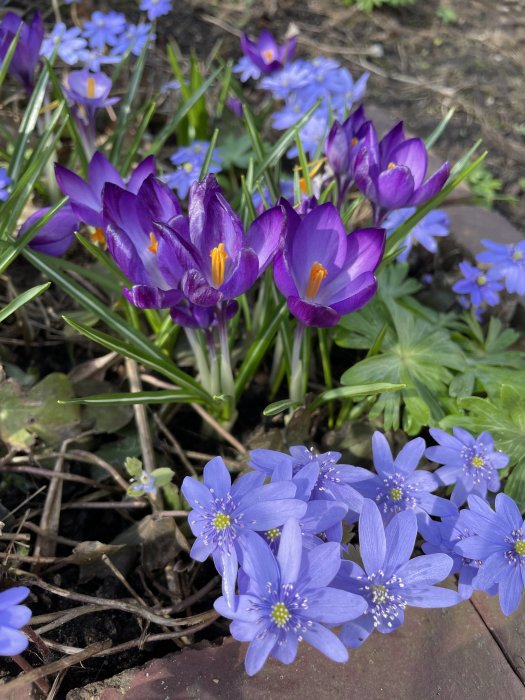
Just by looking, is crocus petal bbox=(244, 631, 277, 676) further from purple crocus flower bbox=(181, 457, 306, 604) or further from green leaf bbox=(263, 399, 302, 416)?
green leaf bbox=(263, 399, 302, 416)

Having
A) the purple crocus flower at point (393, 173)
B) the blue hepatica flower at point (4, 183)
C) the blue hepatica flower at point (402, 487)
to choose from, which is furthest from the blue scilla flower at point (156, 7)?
the blue hepatica flower at point (402, 487)

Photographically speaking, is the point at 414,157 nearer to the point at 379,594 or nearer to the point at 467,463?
the point at 467,463

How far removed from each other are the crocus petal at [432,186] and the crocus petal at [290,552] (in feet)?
2.23

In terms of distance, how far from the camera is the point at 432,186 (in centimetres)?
121

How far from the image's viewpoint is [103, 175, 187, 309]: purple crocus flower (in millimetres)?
1028

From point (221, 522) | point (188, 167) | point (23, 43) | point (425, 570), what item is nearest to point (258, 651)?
point (221, 522)

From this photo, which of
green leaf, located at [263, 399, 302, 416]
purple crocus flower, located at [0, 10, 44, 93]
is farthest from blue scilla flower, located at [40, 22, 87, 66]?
green leaf, located at [263, 399, 302, 416]

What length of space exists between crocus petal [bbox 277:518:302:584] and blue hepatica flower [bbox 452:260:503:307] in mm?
938

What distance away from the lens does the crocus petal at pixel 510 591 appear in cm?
104

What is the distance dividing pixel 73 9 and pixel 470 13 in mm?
2096

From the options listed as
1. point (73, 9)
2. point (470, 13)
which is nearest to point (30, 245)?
point (73, 9)

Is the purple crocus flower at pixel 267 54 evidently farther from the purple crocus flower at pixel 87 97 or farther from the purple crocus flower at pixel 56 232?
the purple crocus flower at pixel 56 232

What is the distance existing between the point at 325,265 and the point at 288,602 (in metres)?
0.58

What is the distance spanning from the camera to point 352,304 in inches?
41.9
